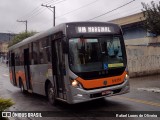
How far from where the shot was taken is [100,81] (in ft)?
30.8

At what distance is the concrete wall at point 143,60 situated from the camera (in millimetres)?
21922

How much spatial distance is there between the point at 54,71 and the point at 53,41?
3.79ft

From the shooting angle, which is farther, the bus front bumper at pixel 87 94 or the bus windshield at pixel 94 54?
the bus windshield at pixel 94 54

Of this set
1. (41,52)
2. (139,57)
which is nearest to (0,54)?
(139,57)

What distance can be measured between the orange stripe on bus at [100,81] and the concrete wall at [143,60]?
39.9 ft

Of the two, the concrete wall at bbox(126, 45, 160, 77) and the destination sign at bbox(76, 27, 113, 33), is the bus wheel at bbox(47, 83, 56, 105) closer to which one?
the destination sign at bbox(76, 27, 113, 33)

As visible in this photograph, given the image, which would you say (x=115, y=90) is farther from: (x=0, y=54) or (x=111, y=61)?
(x=0, y=54)

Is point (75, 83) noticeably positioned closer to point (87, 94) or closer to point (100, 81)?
point (87, 94)

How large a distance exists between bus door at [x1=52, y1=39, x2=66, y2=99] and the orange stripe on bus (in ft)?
3.09

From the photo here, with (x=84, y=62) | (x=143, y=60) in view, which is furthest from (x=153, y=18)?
(x=84, y=62)

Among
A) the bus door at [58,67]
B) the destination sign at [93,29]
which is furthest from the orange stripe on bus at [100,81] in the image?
the destination sign at [93,29]

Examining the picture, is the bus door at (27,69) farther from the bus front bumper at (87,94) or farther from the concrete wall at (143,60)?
the concrete wall at (143,60)

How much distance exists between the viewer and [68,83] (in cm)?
927

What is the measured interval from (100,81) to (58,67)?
5.81ft
